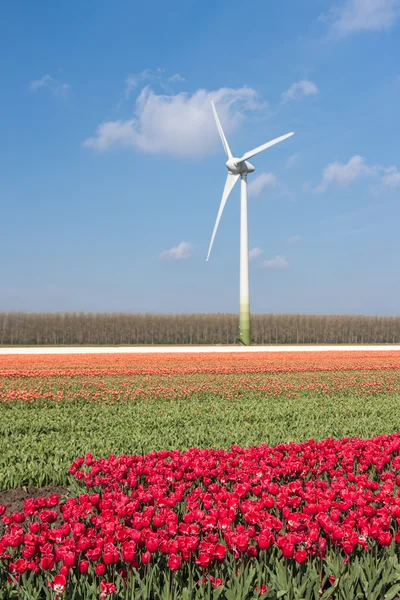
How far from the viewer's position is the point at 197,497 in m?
5.78

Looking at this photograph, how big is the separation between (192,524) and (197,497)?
968mm

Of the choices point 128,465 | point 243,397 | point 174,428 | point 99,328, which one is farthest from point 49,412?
point 99,328

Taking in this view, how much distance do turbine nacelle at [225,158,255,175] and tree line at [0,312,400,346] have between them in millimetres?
31829

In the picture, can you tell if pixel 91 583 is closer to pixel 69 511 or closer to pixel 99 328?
pixel 69 511

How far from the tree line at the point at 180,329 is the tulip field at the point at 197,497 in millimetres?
61185

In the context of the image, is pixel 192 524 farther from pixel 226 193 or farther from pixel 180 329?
pixel 180 329

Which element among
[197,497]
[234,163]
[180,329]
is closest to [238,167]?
[234,163]

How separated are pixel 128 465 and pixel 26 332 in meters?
73.1

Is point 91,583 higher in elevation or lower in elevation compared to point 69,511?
lower

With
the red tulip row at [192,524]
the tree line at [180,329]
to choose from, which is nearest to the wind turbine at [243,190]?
the tree line at [180,329]

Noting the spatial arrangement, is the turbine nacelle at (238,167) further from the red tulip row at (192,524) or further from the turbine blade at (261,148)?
the red tulip row at (192,524)

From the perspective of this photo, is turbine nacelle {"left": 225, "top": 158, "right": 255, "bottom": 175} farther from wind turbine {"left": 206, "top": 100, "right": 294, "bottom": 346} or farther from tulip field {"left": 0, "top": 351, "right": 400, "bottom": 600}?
tulip field {"left": 0, "top": 351, "right": 400, "bottom": 600}

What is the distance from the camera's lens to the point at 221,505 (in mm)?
5293

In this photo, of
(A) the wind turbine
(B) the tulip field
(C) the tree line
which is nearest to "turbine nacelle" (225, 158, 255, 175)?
(A) the wind turbine
